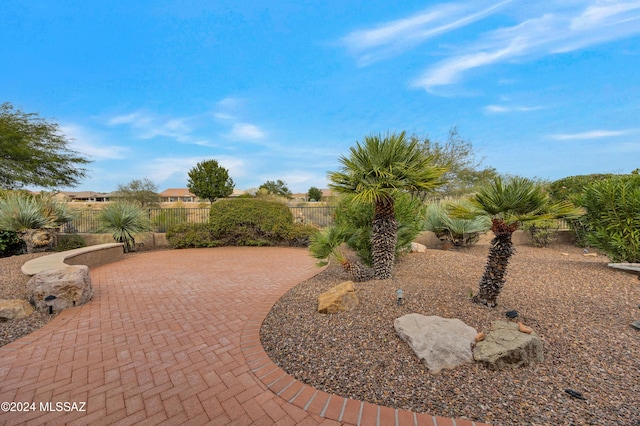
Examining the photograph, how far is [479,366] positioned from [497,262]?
1352 mm

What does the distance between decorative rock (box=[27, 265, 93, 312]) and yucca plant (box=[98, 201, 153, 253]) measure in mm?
5969

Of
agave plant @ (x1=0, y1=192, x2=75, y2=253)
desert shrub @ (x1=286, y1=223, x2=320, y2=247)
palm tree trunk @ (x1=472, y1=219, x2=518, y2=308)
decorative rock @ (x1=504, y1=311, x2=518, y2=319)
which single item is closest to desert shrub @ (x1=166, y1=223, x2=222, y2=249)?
desert shrub @ (x1=286, y1=223, x2=320, y2=247)

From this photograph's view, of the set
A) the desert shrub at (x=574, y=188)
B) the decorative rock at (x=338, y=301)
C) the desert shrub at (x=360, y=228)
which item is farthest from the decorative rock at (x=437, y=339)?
the desert shrub at (x=574, y=188)

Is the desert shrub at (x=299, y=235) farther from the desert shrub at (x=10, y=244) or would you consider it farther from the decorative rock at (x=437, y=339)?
the desert shrub at (x=10, y=244)

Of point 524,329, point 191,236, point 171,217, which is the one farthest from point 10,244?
point 524,329

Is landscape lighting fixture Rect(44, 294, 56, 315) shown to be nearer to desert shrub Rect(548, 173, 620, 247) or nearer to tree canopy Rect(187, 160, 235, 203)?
desert shrub Rect(548, 173, 620, 247)

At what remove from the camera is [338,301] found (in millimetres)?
3598

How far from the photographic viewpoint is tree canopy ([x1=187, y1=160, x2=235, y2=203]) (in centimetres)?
3278

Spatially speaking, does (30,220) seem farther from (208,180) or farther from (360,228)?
(208,180)

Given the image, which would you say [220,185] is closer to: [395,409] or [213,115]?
[213,115]

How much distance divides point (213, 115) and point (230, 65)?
3578mm

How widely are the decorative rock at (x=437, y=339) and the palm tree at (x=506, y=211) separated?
0.88 metres

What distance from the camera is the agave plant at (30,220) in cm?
753

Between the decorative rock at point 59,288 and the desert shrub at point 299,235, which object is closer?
the decorative rock at point 59,288
